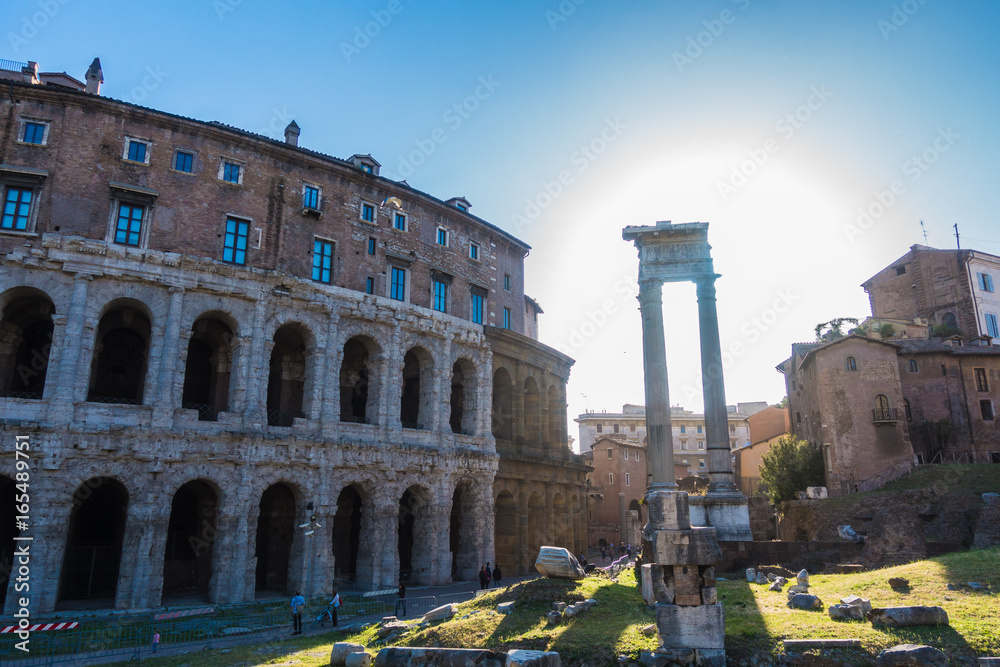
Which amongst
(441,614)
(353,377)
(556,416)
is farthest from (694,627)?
(556,416)

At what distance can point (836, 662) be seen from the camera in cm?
1077

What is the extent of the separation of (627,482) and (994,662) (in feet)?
161

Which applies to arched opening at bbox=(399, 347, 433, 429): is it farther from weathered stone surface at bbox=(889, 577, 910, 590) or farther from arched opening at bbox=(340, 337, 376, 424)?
weathered stone surface at bbox=(889, 577, 910, 590)

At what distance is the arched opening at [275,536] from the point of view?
92.1ft

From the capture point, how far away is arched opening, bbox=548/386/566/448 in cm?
3947

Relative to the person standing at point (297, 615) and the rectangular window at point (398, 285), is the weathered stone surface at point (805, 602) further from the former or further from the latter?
the rectangular window at point (398, 285)

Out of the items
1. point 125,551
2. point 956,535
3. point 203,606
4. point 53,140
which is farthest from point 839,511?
point 53,140

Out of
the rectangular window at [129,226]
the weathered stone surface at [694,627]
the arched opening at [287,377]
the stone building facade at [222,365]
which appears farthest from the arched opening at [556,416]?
the weathered stone surface at [694,627]

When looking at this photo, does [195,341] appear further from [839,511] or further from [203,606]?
[839,511]

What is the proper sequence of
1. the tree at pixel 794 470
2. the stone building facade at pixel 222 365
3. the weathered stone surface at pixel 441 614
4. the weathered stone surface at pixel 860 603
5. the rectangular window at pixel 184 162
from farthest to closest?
the tree at pixel 794 470, the rectangular window at pixel 184 162, the stone building facade at pixel 222 365, the weathered stone surface at pixel 441 614, the weathered stone surface at pixel 860 603

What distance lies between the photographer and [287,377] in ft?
96.9

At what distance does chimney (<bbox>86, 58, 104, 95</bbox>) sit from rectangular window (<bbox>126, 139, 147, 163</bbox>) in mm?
3064

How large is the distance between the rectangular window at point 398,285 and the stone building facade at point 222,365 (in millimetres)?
169

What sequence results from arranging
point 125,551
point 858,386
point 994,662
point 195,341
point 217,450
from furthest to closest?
point 858,386 < point 195,341 < point 217,450 < point 125,551 < point 994,662
